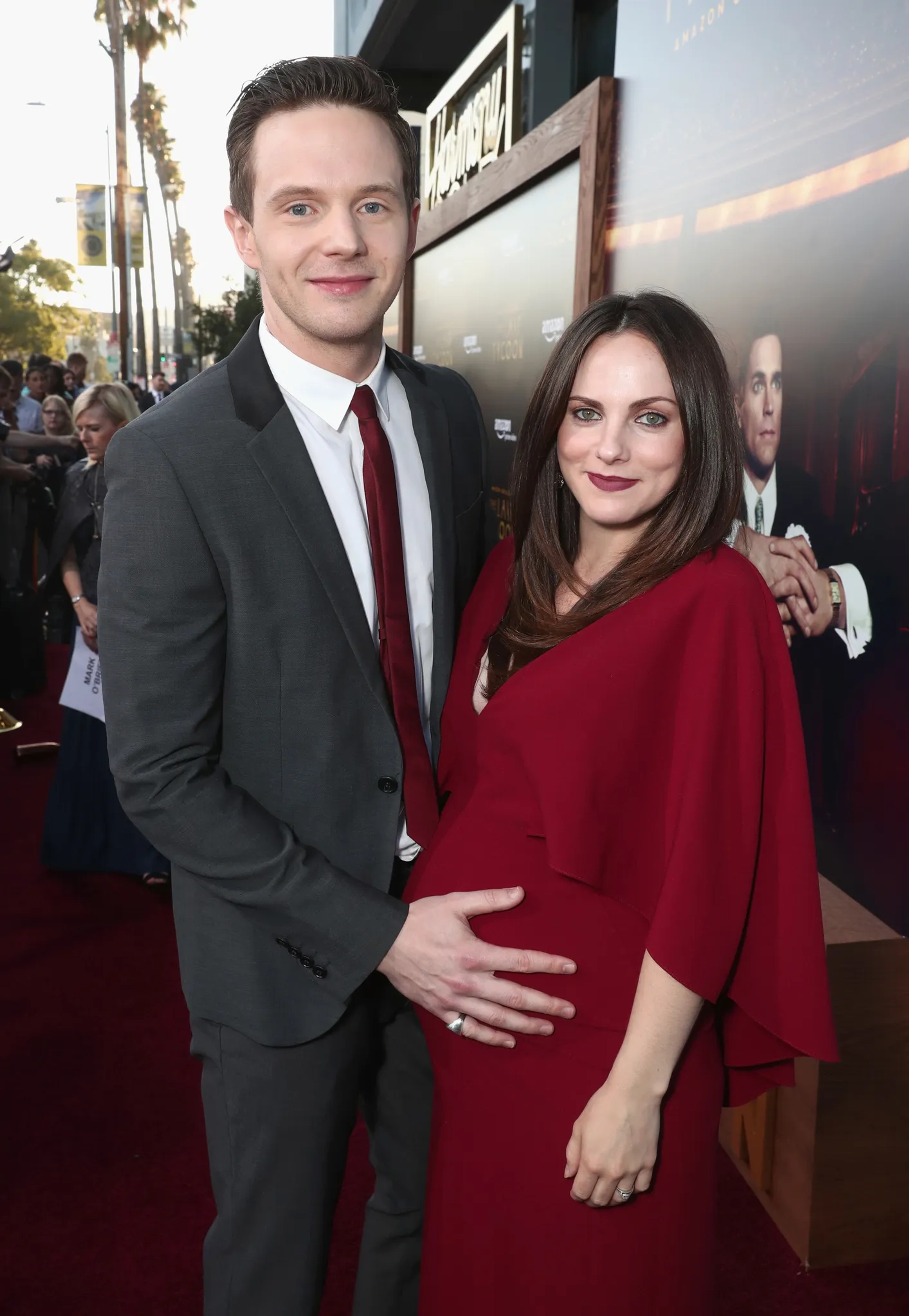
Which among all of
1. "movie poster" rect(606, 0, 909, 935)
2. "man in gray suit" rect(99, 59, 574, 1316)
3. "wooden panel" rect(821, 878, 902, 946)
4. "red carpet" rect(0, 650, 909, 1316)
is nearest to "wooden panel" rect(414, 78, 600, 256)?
"movie poster" rect(606, 0, 909, 935)

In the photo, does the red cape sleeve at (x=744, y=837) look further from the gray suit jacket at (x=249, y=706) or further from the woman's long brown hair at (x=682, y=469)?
the gray suit jacket at (x=249, y=706)

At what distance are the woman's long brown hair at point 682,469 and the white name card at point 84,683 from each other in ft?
10.4

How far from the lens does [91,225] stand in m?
23.3

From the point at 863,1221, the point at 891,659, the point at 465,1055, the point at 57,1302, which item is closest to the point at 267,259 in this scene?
the point at 465,1055

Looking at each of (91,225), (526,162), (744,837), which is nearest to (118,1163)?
(744,837)

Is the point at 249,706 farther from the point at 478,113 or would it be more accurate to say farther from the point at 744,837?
the point at 478,113

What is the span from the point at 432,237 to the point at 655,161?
3940 mm

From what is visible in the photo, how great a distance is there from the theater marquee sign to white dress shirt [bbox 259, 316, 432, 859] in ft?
13.7

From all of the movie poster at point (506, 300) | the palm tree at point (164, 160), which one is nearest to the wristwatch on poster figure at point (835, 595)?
the movie poster at point (506, 300)

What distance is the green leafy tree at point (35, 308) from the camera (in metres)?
54.4

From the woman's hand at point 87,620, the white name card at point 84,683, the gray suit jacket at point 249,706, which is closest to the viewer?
the gray suit jacket at point 249,706

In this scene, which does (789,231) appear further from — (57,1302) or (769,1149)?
(57,1302)

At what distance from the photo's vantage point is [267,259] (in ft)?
5.54

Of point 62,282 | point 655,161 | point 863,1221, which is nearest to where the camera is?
point 863,1221
